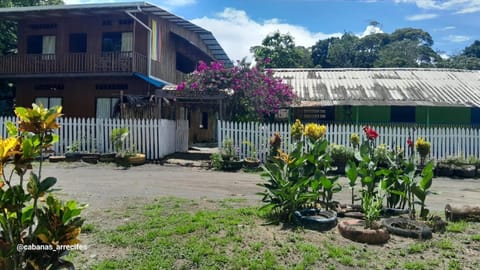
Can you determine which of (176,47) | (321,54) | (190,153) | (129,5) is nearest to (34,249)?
(190,153)

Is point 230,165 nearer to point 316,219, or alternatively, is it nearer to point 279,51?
point 316,219

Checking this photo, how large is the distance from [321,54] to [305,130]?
157 ft

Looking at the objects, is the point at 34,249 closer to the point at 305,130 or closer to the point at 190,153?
the point at 305,130

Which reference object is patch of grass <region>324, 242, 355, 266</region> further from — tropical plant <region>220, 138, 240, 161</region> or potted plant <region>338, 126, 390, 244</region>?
tropical plant <region>220, 138, 240, 161</region>

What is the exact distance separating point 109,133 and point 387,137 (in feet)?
33.0

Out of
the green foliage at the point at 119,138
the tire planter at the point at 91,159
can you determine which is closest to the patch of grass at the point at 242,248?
the green foliage at the point at 119,138

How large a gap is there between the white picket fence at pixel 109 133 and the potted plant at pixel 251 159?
3194mm

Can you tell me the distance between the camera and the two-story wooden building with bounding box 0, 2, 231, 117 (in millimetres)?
17641

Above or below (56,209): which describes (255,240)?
below

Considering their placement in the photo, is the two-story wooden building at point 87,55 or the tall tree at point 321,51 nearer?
the two-story wooden building at point 87,55

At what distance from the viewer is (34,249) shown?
100 inches

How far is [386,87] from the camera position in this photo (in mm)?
18891

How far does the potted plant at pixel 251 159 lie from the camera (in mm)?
12397

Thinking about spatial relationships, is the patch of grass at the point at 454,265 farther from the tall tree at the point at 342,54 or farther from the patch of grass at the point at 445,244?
the tall tree at the point at 342,54
